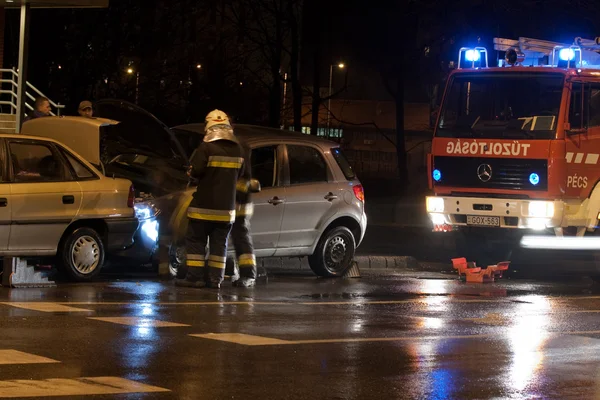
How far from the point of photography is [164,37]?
3759 centimetres

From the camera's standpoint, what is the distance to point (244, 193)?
1264cm

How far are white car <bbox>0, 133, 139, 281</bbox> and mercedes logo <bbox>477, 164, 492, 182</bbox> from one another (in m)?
5.19

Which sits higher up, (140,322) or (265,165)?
(265,165)

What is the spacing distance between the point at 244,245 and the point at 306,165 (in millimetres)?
2094

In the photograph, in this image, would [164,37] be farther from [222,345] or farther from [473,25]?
[222,345]

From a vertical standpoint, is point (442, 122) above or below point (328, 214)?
above

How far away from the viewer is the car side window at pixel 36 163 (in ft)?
40.9

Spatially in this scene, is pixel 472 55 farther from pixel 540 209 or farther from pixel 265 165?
pixel 265 165

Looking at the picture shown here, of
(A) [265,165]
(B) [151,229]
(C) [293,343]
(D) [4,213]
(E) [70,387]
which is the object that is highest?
(A) [265,165]

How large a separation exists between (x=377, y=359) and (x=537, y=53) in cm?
1004

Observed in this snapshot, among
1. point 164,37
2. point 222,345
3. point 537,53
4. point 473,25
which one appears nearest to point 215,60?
point 164,37

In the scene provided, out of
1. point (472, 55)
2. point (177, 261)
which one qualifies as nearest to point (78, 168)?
point (177, 261)

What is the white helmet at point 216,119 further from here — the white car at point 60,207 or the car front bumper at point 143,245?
the car front bumper at point 143,245

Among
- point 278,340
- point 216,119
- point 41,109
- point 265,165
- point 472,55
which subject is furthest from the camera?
point 472,55
